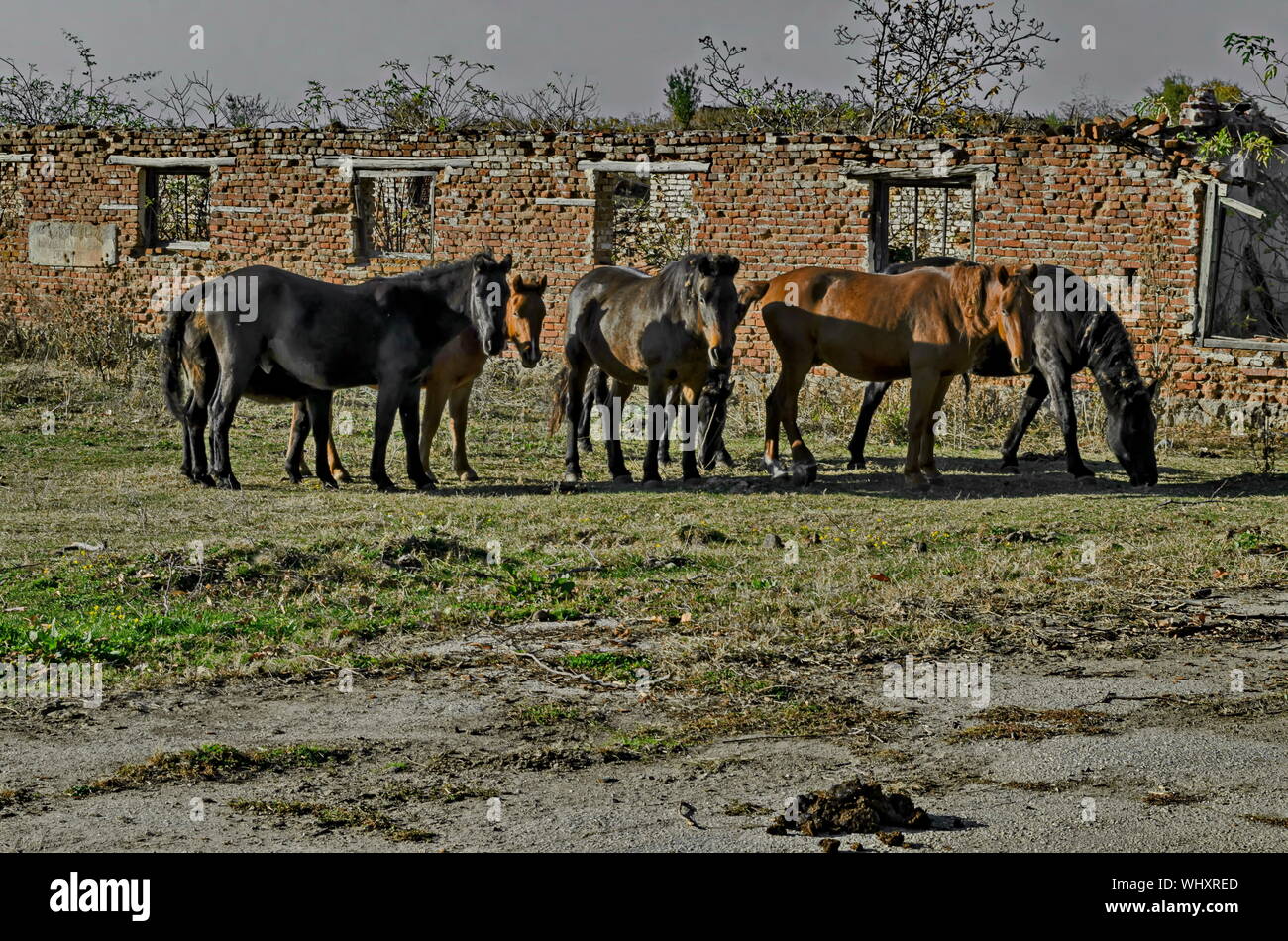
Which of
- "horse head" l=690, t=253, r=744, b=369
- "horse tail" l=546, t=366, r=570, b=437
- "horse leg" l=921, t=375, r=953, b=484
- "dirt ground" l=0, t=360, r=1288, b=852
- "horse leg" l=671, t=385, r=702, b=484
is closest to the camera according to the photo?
"dirt ground" l=0, t=360, r=1288, b=852

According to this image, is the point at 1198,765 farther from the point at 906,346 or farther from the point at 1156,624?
the point at 906,346

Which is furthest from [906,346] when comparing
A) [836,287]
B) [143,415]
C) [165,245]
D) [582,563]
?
[165,245]

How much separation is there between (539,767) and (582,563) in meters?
3.73

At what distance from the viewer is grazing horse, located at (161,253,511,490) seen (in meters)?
12.1

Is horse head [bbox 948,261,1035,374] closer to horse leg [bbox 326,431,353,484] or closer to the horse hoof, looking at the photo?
the horse hoof

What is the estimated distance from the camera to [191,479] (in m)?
12.4

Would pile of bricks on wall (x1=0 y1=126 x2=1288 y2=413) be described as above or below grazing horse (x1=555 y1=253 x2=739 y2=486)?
above

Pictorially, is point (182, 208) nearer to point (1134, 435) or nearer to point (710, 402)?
point (710, 402)

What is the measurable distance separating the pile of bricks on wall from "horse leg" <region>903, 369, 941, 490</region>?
5614mm

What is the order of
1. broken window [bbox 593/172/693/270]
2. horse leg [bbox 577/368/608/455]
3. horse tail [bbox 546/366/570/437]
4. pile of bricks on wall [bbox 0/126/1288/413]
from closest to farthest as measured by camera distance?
1. horse tail [bbox 546/366/570/437]
2. horse leg [bbox 577/368/608/455]
3. pile of bricks on wall [bbox 0/126/1288/413]
4. broken window [bbox 593/172/693/270]

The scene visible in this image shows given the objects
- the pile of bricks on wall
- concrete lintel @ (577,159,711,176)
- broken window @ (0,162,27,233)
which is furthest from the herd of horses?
broken window @ (0,162,27,233)

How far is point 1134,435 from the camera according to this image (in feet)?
42.7

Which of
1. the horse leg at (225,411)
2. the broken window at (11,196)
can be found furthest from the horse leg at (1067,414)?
the broken window at (11,196)

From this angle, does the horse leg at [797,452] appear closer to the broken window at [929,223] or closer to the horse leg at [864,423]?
the horse leg at [864,423]
